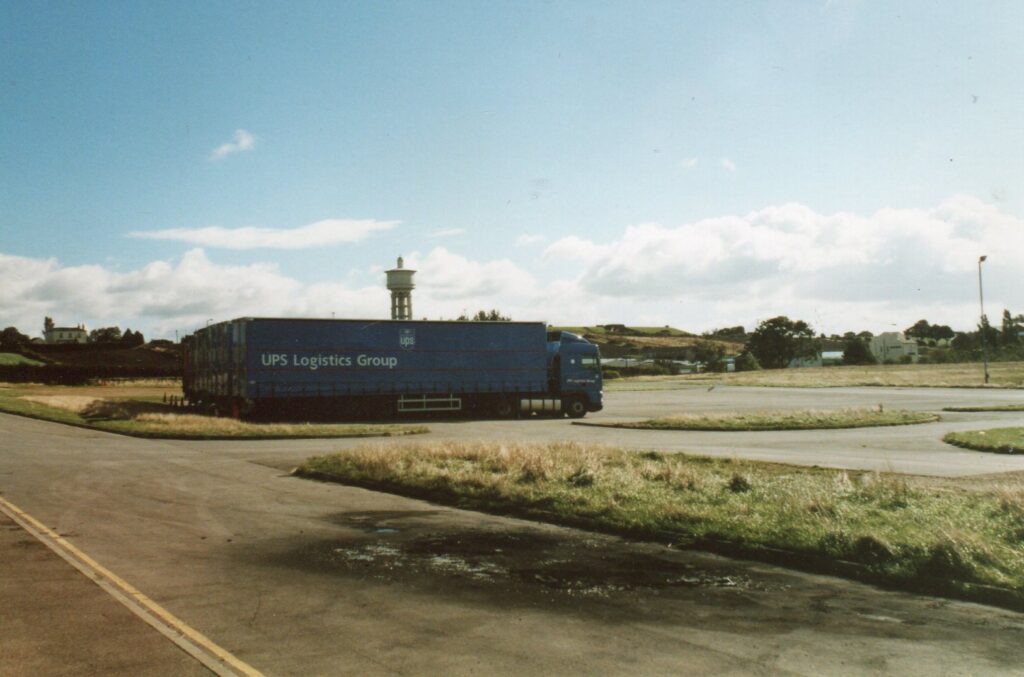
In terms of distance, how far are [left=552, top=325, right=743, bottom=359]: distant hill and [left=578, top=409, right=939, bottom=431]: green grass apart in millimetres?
119418

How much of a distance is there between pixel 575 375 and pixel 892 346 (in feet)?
472

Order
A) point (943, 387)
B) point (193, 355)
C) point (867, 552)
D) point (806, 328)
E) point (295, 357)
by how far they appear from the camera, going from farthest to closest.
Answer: point (806, 328) → point (943, 387) → point (193, 355) → point (295, 357) → point (867, 552)

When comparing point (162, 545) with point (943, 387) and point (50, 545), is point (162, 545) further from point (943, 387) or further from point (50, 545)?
point (943, 387)

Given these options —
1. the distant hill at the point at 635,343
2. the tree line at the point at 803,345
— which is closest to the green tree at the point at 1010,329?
the tree line at the point at 803,345

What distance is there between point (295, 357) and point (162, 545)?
87.6 ft

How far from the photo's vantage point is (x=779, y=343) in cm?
13888

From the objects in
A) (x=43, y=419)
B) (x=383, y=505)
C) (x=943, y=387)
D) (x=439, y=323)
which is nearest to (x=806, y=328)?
(x=943, y=387)

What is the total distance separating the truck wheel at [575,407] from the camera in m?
41.6

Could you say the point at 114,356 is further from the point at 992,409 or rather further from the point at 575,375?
the point at 992,409

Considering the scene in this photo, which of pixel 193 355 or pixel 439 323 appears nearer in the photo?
pixel 439 323

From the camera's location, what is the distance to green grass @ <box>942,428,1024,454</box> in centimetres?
2224

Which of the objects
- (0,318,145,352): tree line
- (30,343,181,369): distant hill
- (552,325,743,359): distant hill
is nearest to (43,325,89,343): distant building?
(0,318,145,352): tree line

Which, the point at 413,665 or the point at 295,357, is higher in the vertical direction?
the point at 295,357

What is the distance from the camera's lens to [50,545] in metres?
10.5
